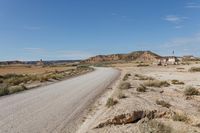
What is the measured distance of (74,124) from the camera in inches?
444

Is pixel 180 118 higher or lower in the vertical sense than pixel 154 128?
lower

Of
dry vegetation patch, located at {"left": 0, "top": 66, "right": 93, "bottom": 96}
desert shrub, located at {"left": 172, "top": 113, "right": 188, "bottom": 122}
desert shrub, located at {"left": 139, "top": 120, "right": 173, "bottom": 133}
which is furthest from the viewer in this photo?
dry vegetation patch, located at {"left": 0, "top": 66, "right": 93, "bottom": 96}

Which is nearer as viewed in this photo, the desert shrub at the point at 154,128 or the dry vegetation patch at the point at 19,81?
the desert shrub at the point at 154,128

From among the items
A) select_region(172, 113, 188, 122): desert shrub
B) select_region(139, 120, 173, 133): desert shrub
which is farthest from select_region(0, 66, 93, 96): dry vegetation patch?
select_region(139, 120, 173, 133): desert shrub

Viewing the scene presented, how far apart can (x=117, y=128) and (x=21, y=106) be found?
7003mm

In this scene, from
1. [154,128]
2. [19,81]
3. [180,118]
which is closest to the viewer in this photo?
[154,128]

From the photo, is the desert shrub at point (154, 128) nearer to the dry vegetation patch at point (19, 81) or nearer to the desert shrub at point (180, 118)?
the desert shrub at point (180, 118)

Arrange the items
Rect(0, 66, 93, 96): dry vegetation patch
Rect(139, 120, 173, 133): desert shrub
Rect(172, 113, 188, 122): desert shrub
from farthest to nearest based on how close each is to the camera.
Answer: Rect(0, 66, 93, 96): dry vegetation patch < Rect(172, 113, 188, 122): desert shrub < Rect(139, 120, 173, 133): desert shrub

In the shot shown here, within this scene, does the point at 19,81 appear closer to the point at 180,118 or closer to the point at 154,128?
the point at 180,118

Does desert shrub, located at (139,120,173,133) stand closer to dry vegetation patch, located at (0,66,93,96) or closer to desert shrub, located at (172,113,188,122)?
desert shrub, located at (172,113,188,122)

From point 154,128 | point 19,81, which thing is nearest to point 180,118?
point 154,128

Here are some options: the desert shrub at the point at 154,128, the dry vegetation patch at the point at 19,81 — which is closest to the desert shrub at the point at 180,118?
the desert shrub at the point at 154,128

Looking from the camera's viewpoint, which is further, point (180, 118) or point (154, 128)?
point (180, 118)

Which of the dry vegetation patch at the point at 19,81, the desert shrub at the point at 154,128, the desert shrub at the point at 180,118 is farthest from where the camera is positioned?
the dry vegetation patch at the point at 19,81
